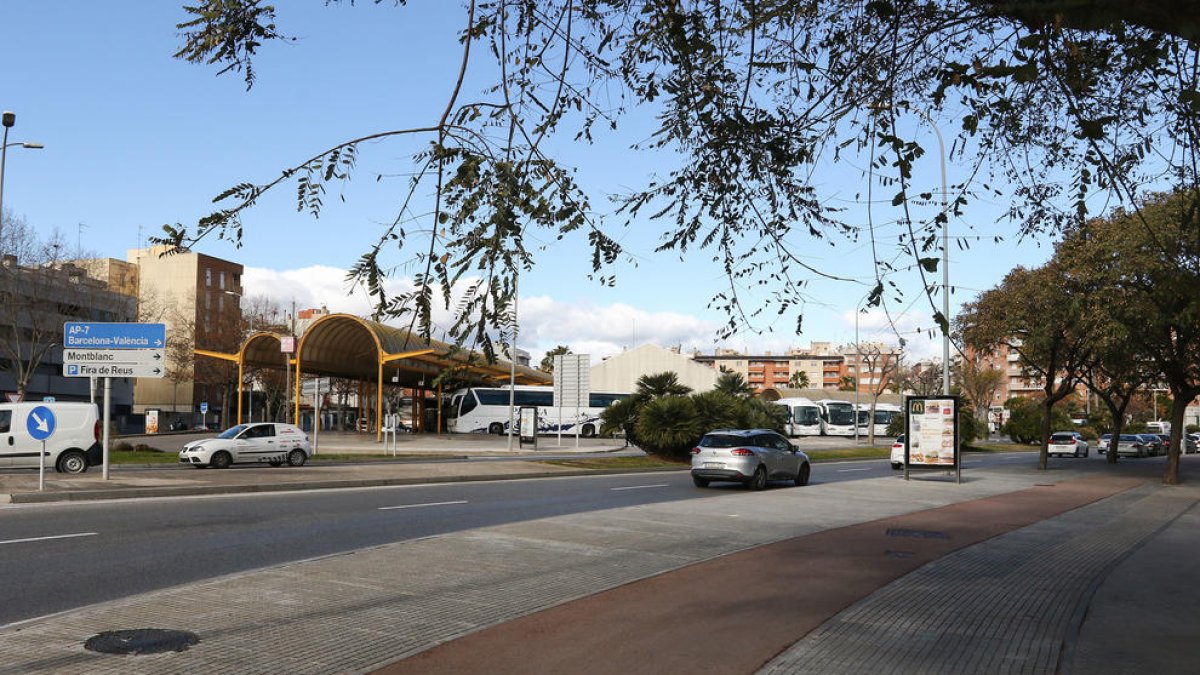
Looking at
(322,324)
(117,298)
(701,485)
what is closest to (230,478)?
(701,485)

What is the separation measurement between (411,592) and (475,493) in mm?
11414

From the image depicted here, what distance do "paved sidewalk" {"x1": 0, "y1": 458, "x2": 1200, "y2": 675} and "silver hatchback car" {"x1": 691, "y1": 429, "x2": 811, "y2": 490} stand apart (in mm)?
7331

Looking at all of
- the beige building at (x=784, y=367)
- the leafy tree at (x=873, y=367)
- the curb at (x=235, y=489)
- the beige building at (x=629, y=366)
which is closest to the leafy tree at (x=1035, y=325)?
the curb at (x=235, y=489)

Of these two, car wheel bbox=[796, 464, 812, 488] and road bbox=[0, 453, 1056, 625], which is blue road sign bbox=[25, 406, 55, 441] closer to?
road bbox=[0, 453, 1056, 625]

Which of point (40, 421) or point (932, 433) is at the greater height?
point (40, 421)

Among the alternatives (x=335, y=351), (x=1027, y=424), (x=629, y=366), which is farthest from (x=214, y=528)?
(x=629, y=366)

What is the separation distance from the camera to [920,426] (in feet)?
87.2

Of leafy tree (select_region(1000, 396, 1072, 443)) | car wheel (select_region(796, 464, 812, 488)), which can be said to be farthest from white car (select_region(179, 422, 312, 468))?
leafy tree (select_region(1000, 396, 1072, 443))

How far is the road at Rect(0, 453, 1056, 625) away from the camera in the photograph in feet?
28.8

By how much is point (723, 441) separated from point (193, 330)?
52101 millimetres

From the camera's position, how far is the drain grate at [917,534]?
1356 cm

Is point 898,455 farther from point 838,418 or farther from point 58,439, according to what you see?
point 838,418

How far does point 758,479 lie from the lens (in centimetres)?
2219

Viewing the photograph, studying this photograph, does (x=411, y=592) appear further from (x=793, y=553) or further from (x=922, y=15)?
(x=922, y=15)
